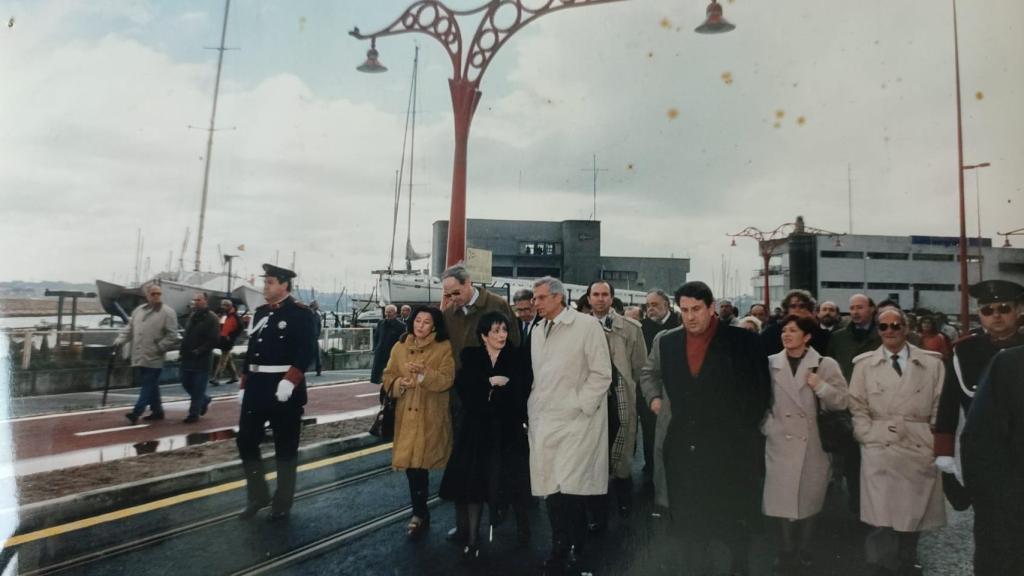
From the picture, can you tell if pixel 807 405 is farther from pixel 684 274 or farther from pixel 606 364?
pixel 684 274

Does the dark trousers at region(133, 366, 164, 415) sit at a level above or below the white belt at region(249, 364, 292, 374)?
below

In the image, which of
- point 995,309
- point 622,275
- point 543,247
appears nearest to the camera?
point 995,309

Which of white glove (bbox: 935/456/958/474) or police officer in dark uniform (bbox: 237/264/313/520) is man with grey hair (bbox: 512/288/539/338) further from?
white glove (bbox: 935/456/958/474)

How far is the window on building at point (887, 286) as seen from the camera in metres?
37.6

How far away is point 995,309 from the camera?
3.62 meters

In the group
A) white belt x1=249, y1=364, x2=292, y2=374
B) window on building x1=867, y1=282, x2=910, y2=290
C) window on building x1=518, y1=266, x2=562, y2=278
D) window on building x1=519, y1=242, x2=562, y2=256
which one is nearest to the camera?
white belt x1=249, y1=364, x2=292, y2=374

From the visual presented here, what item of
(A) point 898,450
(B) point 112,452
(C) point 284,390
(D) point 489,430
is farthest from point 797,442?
(B) point 112,452

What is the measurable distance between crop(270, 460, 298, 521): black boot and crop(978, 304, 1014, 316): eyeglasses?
454 cm

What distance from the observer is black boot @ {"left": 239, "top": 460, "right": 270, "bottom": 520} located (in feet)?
15.1

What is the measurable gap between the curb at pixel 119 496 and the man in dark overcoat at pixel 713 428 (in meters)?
3.92

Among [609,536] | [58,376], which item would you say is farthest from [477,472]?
[58,376]

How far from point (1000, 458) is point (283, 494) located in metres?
4.21

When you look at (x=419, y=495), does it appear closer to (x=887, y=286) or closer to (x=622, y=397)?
(x=622, y=397)

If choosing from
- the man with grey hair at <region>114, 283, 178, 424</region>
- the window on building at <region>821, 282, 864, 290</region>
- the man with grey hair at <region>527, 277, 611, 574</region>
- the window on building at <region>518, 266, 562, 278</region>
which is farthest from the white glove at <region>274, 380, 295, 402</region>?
the window on building at <region>518, 266, 562, 278</region>
